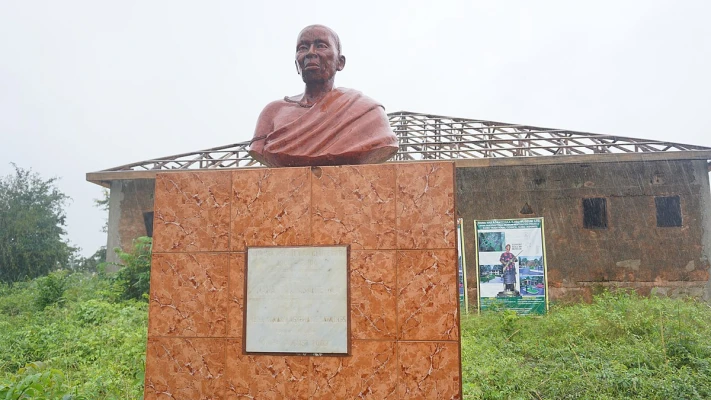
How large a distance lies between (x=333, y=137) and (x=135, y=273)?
7782 millimetres

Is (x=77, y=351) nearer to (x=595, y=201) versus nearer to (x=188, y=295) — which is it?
(x=188, y=295)

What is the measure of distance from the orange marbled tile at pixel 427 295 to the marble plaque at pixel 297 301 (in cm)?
35

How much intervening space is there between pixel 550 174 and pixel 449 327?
8072mm

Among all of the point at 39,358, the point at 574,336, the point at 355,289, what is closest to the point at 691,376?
the point at 574,336

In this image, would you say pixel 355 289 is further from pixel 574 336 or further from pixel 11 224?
pixel 11 224

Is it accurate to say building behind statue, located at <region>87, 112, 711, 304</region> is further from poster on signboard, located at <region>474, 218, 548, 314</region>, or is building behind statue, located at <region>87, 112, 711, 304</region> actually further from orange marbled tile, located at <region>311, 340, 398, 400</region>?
orange marbled tile, located at <region>311, 340, 398, 400</region>

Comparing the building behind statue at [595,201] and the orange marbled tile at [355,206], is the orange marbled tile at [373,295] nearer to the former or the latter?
the orange marbled tile at [355,206]

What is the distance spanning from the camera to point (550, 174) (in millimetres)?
10469

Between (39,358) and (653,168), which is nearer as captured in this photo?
(39,358)

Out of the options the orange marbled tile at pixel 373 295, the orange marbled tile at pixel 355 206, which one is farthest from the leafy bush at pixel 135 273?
the orange marbled tile at pixel 373 295

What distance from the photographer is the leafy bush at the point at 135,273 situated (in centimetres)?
986

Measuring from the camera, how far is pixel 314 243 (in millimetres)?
3334

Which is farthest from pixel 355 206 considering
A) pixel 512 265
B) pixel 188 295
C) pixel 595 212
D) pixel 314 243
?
pixel 595 212

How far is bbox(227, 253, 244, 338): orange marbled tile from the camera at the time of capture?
3.31m
